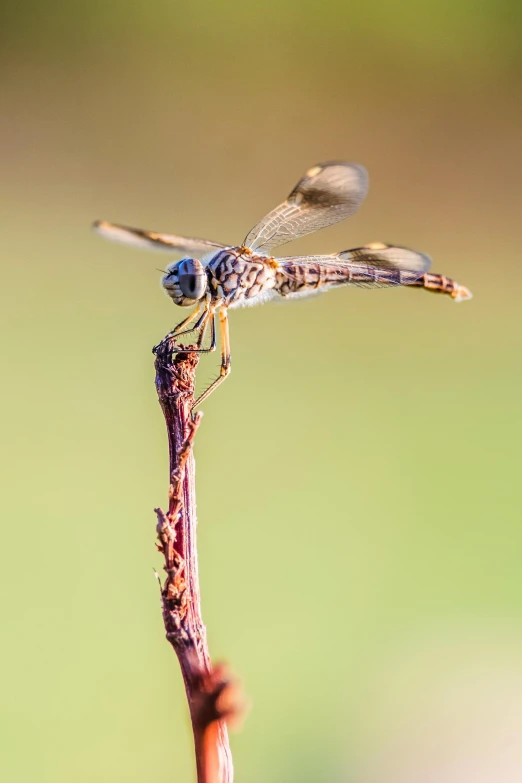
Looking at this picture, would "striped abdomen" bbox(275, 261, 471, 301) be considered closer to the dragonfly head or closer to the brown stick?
the dragonfly head

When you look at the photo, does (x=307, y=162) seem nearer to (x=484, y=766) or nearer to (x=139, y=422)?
(x=139, y=422)

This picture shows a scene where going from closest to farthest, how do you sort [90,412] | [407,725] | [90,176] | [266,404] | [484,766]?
[484,766]
[407,725]
[90,412]
[266,404]
[90,176]

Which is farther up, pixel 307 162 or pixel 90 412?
pixel 307 162

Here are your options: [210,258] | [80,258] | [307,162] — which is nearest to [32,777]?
[210,258]

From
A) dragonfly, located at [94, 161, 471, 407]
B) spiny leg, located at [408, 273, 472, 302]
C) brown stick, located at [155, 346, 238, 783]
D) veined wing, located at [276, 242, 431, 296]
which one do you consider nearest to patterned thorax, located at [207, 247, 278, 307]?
dragonfly, located at [94, 161, 471, 407]

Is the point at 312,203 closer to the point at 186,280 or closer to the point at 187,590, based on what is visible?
the point at 186,280

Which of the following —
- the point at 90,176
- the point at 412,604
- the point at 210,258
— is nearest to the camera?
the point at 210,258
